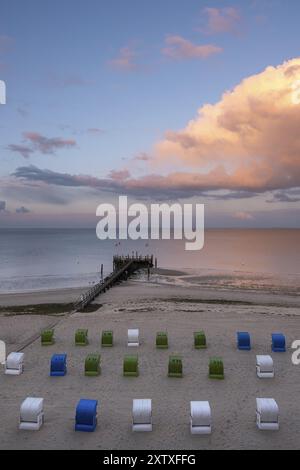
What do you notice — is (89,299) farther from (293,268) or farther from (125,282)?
(293,268)

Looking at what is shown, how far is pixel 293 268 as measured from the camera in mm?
69438

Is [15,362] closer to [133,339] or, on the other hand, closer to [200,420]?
[133,339]

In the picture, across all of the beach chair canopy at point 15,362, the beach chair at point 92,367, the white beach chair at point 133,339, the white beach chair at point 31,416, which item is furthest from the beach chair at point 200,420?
the white beach chair at point 133,339

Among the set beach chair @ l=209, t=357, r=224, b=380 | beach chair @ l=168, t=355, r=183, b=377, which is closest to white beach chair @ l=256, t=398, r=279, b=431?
beach chair @ l=209, t=357, r=224, b=380

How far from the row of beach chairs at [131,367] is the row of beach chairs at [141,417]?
12.4ft

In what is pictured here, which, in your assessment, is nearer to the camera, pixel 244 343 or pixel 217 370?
pixel 217 370

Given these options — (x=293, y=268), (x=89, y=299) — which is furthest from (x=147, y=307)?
(x=293, y=268)

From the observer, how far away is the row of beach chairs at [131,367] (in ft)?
49.5

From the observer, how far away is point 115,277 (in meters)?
47.8

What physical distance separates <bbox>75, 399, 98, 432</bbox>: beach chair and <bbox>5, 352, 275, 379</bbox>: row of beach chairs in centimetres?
416

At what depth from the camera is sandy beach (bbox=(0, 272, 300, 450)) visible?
10.9 metres

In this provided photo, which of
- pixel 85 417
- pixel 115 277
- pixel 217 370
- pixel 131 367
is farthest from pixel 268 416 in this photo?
pixel 115 277

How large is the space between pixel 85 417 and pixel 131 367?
4325mm

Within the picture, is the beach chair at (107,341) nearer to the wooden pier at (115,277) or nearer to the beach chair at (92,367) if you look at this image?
the beach chair at (92,367)
